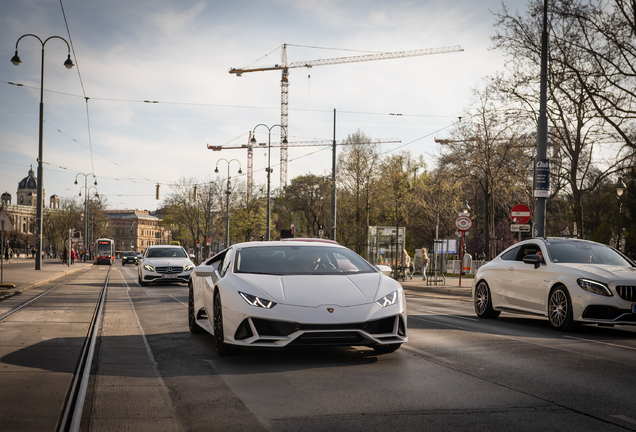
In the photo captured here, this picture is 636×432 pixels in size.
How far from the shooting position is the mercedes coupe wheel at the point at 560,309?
10.1 m

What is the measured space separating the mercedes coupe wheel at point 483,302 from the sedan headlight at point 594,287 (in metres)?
2.66

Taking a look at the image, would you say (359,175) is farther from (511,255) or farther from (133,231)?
(133,231)

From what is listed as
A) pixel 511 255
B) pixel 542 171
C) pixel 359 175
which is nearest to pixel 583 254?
pixel 511 255

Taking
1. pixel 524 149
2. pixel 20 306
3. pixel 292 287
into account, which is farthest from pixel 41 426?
pixel 524 149

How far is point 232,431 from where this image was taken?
425cm

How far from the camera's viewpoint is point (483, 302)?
12656 millimetres

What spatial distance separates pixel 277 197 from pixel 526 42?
64328 millimetres

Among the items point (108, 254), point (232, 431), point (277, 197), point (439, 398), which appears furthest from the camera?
point (277, 197)

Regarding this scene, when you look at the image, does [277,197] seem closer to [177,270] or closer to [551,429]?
[177,270]

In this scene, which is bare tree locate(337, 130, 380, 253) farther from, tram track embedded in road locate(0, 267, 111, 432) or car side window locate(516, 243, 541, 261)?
tram track embedded in road locate(0, 267, 111, 432)

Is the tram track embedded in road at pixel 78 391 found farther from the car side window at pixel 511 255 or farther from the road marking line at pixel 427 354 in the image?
the car side window at pixel 511 255

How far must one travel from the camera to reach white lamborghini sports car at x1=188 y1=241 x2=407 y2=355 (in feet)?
20.8

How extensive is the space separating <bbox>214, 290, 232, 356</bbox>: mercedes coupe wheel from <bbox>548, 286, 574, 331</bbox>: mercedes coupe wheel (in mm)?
5769

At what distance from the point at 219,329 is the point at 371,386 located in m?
2.24
